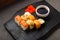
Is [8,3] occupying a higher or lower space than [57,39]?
higher

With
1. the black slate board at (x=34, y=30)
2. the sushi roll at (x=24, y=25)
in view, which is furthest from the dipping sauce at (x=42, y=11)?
the sushi roll at (x=24, y=25)

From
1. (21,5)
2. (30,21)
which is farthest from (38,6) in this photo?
(21,5)

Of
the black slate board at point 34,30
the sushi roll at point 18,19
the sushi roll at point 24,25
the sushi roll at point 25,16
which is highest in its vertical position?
the sushi roll at point 18,19

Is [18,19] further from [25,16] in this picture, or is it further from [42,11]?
[42,11]

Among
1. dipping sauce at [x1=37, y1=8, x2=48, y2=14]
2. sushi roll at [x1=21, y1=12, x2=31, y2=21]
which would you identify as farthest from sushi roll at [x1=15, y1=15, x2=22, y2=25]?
dipping sauce at [x1=37, y1=8, x2=48, y2=14]

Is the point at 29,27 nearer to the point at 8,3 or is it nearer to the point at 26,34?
the point at 26,34

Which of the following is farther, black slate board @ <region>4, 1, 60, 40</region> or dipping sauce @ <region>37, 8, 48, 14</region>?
dipping sauce @ <region>37, 8, 48, 14</region>

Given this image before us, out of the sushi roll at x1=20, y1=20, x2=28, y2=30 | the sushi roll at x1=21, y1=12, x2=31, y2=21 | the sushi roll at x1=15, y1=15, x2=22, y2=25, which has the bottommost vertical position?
the sushi roll at x1=20, y1=20, x2=28, y2=30

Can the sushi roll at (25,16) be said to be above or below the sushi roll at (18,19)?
below

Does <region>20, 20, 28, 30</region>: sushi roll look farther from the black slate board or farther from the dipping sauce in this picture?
the dipping sauce

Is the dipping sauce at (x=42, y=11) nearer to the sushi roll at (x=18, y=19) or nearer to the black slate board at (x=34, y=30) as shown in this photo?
the black slate board at (x=34, y=30)

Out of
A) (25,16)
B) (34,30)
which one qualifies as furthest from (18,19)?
(34,30)
